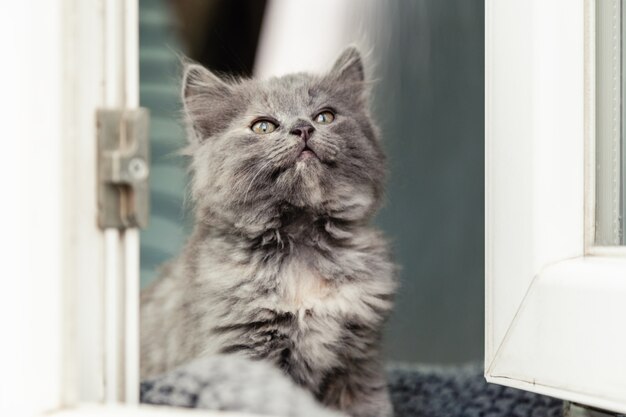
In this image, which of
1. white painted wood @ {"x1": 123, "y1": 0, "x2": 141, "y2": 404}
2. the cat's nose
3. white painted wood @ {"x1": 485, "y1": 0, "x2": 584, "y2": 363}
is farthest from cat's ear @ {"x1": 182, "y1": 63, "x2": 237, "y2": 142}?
white painted wood @ {"x1": 485, "y1": 0, "x2": 584, "y2": 363}

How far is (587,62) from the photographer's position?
0.89 m

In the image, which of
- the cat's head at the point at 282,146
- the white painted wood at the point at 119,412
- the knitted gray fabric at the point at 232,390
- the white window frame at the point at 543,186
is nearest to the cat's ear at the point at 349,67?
the cat's head at the point at 282,146

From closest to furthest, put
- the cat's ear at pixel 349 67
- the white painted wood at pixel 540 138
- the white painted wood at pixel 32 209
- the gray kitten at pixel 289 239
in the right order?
the white painted wood at pixel 32 209
the white painted wood at pixel 540 138
the gray kitten at pixel 289 239
the cat's ear at pixel 349 67

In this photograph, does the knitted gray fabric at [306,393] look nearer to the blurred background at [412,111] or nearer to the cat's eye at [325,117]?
the blurred background at [412,111]

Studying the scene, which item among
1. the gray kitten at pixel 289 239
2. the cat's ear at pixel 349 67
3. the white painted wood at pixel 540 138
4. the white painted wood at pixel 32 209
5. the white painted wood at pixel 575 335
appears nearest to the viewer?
the white painted wood at pixel 32 209

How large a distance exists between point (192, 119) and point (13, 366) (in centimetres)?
52

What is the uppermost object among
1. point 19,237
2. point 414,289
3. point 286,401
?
point 19,237

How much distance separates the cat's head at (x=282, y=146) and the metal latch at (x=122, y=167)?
0.35 metres

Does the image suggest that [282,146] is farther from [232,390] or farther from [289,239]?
[232,390]

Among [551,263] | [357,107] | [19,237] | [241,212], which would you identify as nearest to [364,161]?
[357,107]

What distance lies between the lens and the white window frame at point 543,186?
0.85m

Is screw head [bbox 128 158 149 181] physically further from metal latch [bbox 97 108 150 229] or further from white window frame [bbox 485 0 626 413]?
white window frame [bbox 485 0 626 413]

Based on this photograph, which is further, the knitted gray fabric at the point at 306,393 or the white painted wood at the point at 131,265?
the knitted gray fabric at the point at 306,393

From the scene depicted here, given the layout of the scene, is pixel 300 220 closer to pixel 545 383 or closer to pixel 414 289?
pixel 414 289
